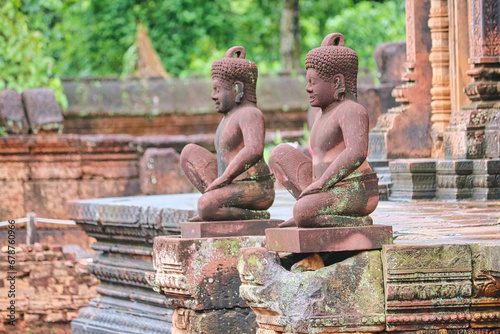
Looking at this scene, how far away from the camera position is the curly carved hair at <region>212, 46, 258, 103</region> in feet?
19.0

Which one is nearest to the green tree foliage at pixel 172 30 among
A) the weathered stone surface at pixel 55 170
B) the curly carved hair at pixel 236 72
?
the weathered stone surface at pixel 55 170

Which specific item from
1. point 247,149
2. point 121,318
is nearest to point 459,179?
point 121,318

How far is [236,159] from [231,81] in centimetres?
51

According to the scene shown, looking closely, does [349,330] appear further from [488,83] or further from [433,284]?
[488,83]

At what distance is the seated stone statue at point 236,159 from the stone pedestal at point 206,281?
0.17 meters

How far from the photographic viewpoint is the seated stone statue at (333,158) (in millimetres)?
4695

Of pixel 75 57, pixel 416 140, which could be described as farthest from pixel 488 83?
pixel 75 57

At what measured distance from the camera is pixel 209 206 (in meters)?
5.62

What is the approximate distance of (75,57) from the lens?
824 inches

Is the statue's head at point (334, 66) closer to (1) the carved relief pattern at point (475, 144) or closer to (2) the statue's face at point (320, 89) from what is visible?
(2) the statue's face at point (320, 89)

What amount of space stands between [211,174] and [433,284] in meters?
1.78

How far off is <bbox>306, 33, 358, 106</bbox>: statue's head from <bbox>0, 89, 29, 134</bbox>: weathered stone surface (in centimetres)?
713

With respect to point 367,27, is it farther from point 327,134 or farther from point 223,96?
point 327,134

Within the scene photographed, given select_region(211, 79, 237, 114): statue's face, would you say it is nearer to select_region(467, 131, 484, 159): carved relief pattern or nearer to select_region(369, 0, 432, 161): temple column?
select_region(467, 131, 484, 159): carved relief pattern
